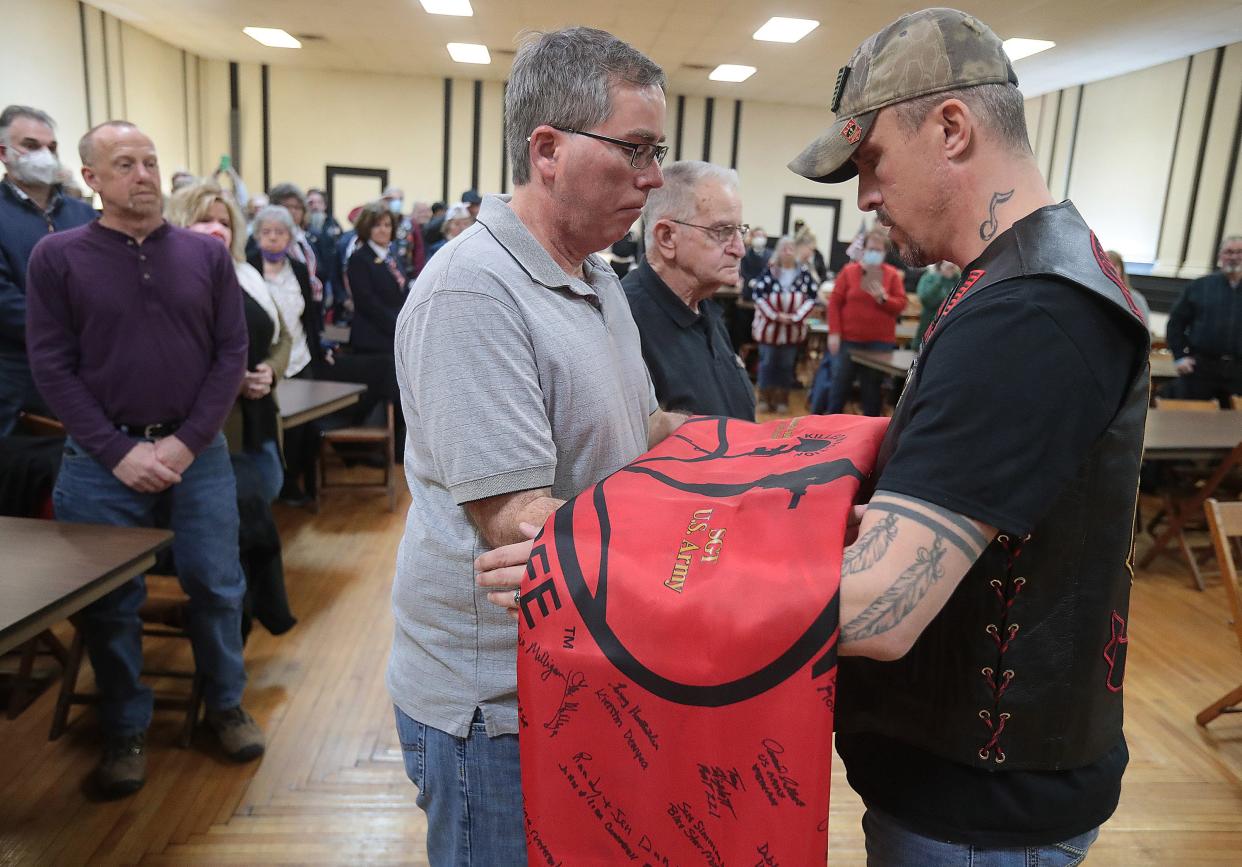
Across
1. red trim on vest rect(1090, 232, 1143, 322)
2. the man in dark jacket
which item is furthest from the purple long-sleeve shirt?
red trim on vest rect(1090, 232, 1143, 322)

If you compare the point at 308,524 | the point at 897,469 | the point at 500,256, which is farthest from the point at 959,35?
the point at 308,524

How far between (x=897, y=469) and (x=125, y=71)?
1385cm

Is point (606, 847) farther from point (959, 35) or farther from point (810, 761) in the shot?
point (959, 35)

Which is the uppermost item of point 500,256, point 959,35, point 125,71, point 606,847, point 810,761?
point 125,71

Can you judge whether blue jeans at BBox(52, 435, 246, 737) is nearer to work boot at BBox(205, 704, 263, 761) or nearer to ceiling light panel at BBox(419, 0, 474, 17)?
work boot at BBox(205, 704, 263, 761)

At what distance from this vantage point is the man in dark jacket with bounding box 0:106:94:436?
3.36 m

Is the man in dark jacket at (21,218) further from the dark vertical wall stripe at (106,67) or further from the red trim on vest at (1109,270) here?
the dark vertical wall stripe at (106,67)

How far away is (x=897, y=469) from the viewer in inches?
32.2

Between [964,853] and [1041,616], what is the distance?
0.31 m

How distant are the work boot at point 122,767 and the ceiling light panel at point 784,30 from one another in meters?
Result: 9.01

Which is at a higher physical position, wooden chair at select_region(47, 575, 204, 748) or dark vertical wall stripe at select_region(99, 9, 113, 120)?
dark vertical wall stripe at select_region(99, 9, 113, 120)

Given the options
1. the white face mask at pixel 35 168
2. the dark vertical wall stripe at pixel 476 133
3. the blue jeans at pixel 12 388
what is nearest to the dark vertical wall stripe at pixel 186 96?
the dark vertical wall stripe at pixel 476 133

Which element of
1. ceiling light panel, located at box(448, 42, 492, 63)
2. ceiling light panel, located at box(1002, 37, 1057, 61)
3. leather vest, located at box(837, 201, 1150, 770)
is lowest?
leather vest, located at box(837, 201, 1150, 770)

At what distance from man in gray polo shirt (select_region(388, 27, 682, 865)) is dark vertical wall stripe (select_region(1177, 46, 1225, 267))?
11.9 meters
